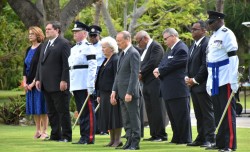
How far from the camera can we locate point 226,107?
1307cm

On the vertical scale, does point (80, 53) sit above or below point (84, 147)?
above

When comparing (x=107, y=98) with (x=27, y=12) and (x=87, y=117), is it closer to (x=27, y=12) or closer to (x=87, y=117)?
(x=87, y=117)

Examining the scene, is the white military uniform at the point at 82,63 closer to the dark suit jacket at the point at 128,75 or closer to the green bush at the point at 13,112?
the dark suit jacket at the point at 128,75

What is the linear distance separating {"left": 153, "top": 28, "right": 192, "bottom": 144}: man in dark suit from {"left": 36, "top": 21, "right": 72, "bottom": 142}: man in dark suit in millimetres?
1701

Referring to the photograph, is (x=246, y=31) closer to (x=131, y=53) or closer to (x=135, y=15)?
(x=135, y=15)

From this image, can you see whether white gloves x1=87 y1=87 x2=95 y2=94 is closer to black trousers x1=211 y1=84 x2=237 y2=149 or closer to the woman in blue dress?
the woman in blue dress

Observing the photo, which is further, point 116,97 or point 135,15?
point 135,15

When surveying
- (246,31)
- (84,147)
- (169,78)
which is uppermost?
(246,31)

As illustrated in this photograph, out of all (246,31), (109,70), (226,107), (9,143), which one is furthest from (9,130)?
(246,31)

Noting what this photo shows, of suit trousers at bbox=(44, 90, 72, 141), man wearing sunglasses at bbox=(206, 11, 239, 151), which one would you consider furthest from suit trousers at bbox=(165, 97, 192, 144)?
man wearing sunglasses at bbox=(206, 11, 239, 151)

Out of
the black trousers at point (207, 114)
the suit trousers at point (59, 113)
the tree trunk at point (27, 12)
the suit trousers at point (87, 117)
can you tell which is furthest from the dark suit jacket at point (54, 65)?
the tree trunk at point (27, 12)

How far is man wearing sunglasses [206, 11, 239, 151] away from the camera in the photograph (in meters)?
13.1

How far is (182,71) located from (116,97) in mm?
1972

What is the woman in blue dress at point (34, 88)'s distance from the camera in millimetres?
16625
